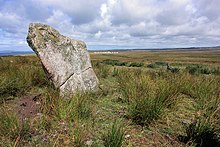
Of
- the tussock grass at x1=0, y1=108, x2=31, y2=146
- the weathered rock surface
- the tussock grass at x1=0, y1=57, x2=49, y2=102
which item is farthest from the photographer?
the tussock grass at x1=0, y1=57, x2=49, y2=102

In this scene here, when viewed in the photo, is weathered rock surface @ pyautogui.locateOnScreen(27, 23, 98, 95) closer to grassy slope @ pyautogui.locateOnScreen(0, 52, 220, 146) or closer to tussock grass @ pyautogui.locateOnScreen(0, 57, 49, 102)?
grassy slope @ pyautogui.locateOnScreen(0, 52, 220, 146)

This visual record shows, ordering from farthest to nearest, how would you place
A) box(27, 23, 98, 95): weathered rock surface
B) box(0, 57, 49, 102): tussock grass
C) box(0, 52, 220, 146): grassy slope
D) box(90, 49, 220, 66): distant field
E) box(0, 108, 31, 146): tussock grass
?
1. box(90, 49, 220, 66): distant field
2. box(0, 57, 49, 102): tussock grass
3. box(27, 23, 98, 95): weathered rock surface
4. box(0, 52, 220, 146): grassy slope
5. box(0, 108, 31, 146): tussock grass

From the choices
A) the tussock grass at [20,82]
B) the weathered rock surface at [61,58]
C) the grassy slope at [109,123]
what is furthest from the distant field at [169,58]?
the grassy slope at [109,123]

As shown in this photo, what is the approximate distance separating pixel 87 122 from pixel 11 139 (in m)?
1.45

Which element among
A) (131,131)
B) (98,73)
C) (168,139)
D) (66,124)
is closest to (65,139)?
(66,124)

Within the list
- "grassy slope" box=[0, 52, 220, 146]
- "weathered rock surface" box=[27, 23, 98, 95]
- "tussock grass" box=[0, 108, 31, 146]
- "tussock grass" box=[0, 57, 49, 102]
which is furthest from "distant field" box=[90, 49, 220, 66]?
"tussock grass" box=[0, 108, 31, 146]

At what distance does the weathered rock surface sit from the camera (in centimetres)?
608

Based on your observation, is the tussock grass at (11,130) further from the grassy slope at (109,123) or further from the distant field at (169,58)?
the distant field at (169,58)

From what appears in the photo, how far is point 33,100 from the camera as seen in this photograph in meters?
5.93

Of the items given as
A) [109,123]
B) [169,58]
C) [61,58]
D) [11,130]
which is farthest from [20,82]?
[169,58]

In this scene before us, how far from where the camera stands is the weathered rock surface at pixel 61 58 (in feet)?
19.9

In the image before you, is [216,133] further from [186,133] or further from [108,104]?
[108,104]

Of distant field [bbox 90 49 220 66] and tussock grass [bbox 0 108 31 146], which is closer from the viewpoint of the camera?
tussock grass [bbox 0 108 31 146]

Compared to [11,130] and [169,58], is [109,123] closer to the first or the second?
[11,130]
